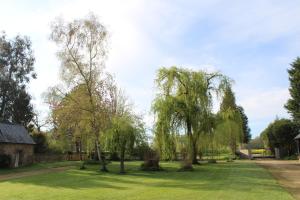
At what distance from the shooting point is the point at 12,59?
152ft

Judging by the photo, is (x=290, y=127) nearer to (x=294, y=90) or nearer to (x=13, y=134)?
(x=294, y=90)

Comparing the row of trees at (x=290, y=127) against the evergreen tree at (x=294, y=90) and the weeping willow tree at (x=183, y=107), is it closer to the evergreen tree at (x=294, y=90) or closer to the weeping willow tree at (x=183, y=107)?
the evergreen tree at (x=294, y=90)

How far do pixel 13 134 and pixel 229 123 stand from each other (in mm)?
22836

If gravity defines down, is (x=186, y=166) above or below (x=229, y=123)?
below

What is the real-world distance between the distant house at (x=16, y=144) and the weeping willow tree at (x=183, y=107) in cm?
1436

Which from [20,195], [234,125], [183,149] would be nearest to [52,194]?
[20,195]

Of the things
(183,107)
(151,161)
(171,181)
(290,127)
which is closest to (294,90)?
(290,127)

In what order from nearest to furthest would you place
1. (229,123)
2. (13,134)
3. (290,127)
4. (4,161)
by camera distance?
1. (4,161)
2. (13,134)
3. (229,123)
4. (290,127)

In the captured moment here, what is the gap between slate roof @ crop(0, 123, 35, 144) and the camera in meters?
33.8

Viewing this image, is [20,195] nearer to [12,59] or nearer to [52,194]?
[52,194]

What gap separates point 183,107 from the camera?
1222 inches

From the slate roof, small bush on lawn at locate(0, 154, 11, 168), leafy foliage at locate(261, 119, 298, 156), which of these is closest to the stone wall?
the slate roof

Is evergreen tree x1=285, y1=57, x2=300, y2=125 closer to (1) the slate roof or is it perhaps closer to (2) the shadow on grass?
(2) the shadow on grass

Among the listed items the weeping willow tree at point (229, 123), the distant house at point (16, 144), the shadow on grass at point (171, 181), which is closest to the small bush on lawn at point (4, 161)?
the distant house at point (16, 144)
